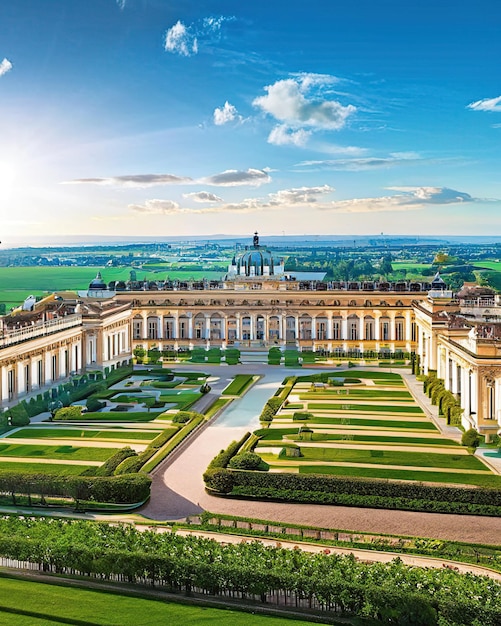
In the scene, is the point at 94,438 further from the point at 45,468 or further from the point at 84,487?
the point at 84,487

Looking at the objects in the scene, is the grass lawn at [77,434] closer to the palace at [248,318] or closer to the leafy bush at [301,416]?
the leafy bush at [301,416]

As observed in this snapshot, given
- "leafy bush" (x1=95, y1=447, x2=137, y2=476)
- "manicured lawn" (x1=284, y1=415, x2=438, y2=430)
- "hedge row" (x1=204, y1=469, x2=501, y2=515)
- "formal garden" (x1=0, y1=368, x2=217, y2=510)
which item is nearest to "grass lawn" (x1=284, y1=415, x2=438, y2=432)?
"manicured lawn" (x1=284, y1=415, x2=438, y2=430)

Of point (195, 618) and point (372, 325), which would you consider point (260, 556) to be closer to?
point (195, 618)

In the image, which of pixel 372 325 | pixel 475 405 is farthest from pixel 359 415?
pixel 372 325

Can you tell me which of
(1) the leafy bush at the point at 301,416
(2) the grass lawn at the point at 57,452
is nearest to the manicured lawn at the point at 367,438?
(1) the leafy bush at the point at 301,416

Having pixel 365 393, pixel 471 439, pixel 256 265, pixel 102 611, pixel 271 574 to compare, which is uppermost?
pixel 256 265

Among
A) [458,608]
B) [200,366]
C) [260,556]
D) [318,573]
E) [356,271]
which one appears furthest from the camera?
[356,271]

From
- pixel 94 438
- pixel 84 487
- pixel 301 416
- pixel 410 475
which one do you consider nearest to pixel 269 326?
pixel 301 416
